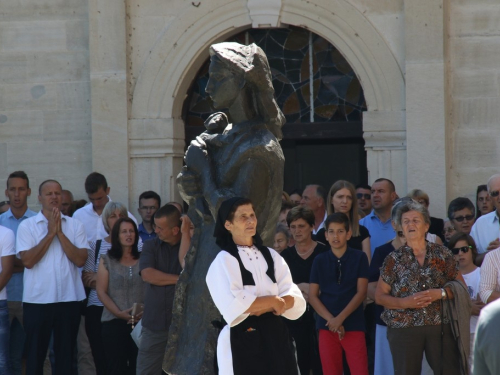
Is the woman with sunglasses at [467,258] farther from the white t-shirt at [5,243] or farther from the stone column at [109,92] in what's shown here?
the stone column at [109,92]

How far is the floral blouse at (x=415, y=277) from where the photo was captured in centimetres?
691

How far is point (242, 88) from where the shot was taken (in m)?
5.80

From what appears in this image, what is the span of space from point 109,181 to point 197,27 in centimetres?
192

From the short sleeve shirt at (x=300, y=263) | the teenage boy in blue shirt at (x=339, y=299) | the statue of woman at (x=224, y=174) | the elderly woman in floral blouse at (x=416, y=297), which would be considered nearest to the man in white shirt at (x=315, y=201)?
the short sleeve shirt at (x=300, y=263)

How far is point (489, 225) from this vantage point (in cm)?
858

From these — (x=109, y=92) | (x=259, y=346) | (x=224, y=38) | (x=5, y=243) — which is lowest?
(x=259, y=346)

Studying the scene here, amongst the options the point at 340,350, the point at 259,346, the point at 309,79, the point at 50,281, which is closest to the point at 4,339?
the point at 50,281

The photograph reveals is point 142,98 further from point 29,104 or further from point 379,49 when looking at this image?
point 379,49

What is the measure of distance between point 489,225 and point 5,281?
13.8 feet

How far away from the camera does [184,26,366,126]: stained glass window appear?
1100 cm

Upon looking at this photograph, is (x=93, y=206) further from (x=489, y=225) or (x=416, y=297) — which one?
(x=416, y=297)

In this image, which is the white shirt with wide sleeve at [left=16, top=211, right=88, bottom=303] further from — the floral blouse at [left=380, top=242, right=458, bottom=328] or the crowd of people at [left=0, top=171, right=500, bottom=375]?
the floral blouse at [left=380, top=242, right=458, bottom=328]

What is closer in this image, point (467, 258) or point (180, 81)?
point (467, 258)

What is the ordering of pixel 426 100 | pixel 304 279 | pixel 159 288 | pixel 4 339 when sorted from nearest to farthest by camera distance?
pixel 159 288 → pixel 304 279 → pixel 4 339 → pixel 426 100
